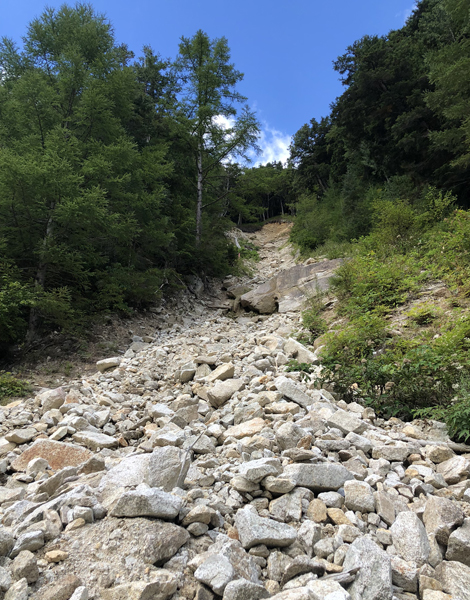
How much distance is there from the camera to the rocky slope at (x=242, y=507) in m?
1.68

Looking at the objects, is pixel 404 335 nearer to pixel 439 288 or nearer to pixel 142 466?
pixel 439 288

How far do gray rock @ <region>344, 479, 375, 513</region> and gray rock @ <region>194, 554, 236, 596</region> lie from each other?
1.05 meters

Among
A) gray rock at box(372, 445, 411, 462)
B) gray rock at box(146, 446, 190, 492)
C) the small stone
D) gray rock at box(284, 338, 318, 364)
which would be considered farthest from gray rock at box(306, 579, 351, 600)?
gray rock at box(284, 338, 318, 364)

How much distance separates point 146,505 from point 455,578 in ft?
5.80

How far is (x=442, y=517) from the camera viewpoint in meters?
2.03

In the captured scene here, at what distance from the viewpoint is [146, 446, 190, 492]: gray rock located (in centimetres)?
246

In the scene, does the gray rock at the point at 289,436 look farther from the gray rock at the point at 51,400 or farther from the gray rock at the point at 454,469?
the gray rock at the point at 51,400

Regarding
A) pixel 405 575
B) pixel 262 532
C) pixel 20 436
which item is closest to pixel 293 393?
pixel 262 532

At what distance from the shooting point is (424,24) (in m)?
19.1

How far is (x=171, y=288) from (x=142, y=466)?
37.3 ft

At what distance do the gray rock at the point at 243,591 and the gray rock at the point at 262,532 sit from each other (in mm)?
295

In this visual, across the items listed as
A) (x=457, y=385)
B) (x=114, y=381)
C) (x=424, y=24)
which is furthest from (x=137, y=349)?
(x=424, y=24)

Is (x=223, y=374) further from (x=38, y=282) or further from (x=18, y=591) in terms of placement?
(x=38, y=282)

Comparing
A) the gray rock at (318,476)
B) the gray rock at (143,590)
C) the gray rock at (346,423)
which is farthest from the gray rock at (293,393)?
the gray rock at (143,590)
